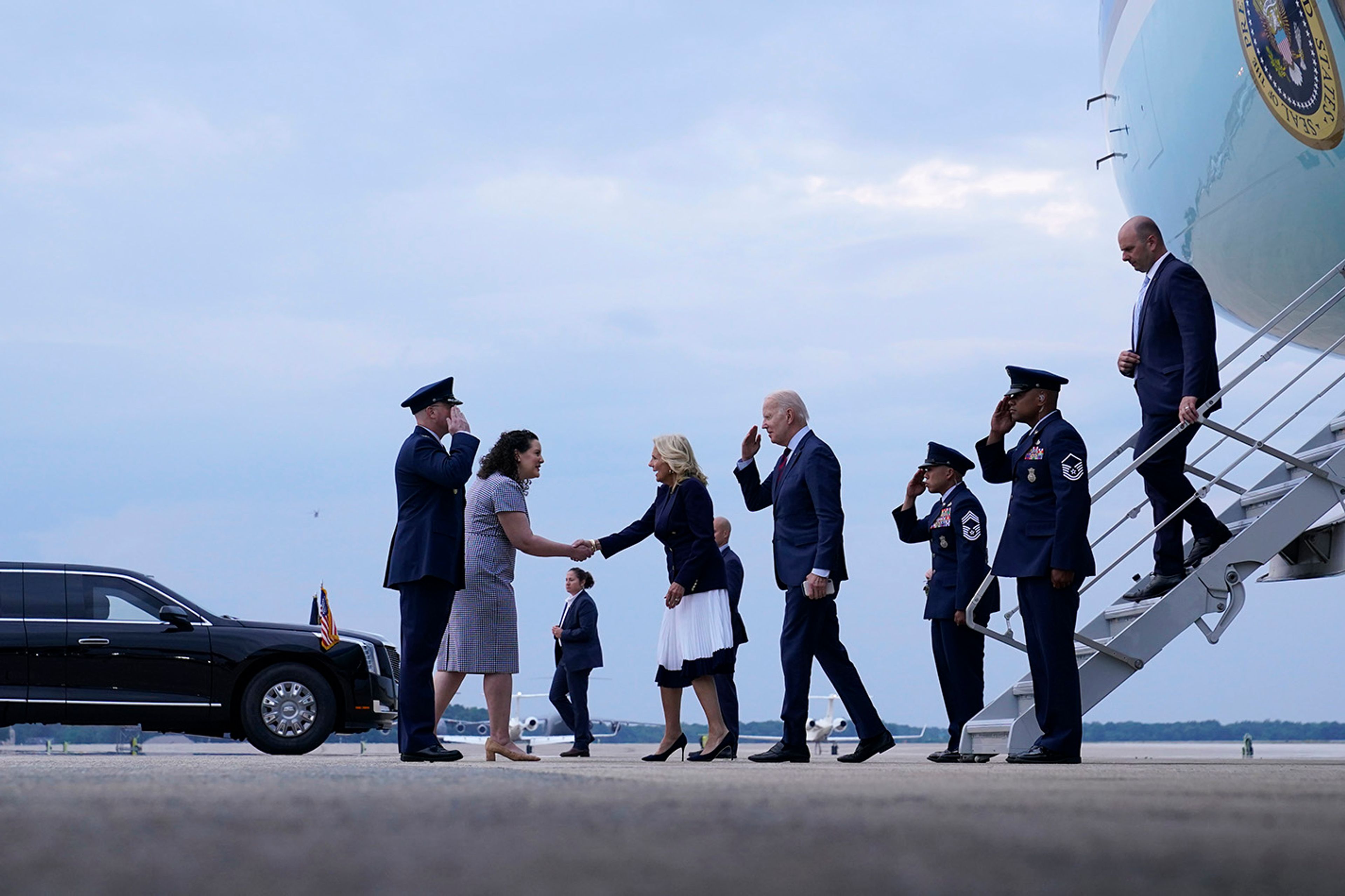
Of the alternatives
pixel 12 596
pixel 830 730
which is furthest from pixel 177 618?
pixel 830 730

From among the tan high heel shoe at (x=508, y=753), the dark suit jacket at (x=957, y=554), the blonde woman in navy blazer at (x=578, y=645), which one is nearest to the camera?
the tan high heel shoe at (x=508, y=753)

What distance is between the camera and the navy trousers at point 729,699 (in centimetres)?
749

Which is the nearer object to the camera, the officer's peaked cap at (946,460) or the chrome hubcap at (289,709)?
the officer's peaked cap at (946,460)

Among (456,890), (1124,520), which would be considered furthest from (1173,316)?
(456,890)

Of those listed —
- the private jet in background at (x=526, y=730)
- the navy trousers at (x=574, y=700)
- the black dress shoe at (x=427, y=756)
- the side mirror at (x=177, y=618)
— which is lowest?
the private jet in background at (x=526, y=730)

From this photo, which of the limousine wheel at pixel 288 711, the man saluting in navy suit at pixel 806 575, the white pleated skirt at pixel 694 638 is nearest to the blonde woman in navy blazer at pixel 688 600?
the white pleated skirt at pixel 694 638

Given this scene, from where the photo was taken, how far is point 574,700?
10.9 meters

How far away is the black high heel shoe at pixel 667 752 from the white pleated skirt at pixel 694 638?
12.2 inches

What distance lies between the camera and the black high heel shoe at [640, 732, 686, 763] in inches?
273

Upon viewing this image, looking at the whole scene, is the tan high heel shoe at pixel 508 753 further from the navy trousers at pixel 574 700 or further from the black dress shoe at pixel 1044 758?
the navy trousers at pixel 574 700

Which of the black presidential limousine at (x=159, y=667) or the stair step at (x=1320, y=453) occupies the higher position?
the stair step at (x=1320, y=453)

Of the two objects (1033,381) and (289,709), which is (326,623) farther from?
(1033,381)

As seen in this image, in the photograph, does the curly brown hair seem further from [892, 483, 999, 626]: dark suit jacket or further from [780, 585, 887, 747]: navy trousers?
[892, 483, 999, 626]: dark suit jacket

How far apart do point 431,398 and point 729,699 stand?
266cm
